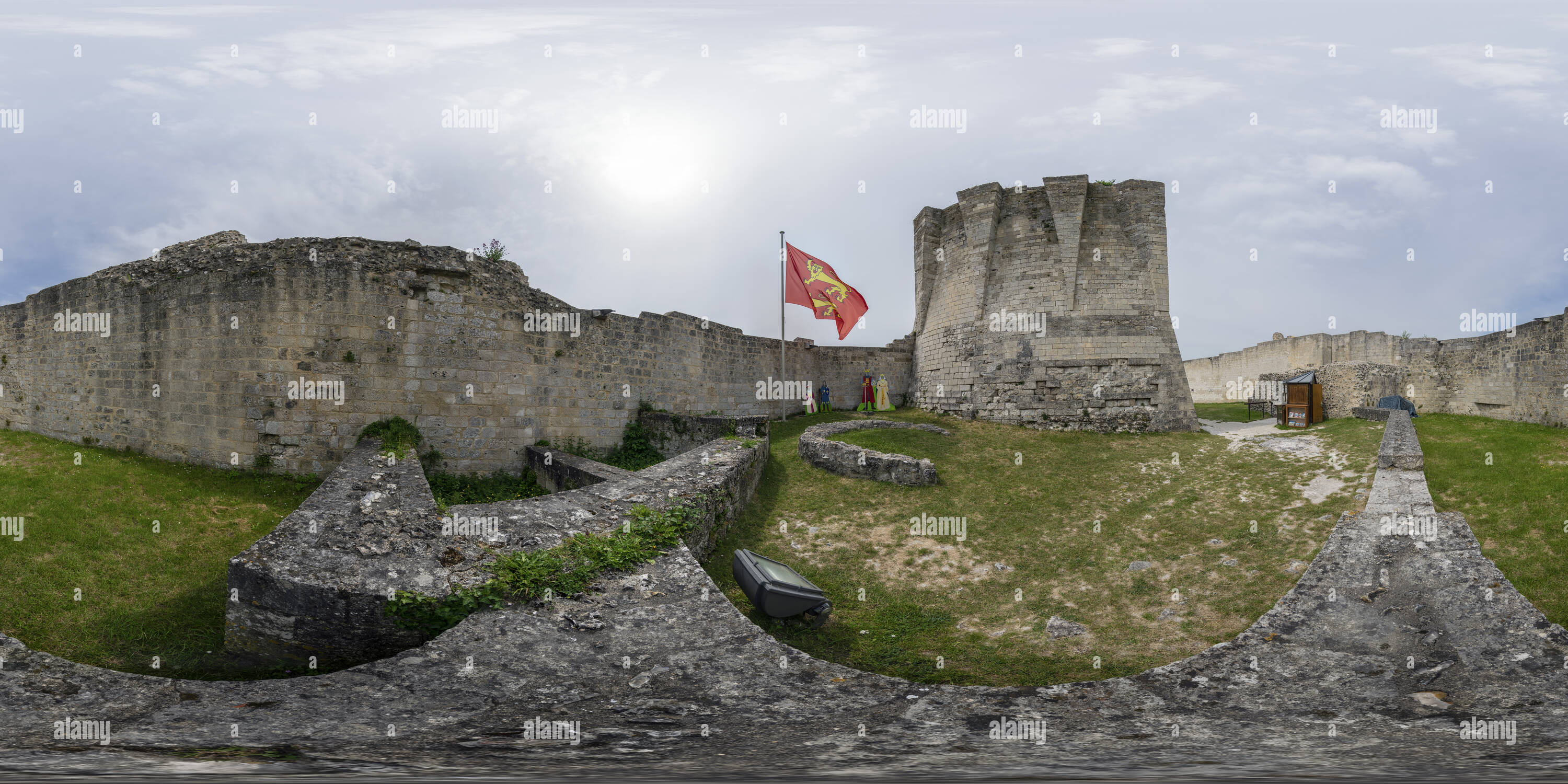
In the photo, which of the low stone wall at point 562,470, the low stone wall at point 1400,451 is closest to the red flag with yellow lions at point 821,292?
the low stone wall at point 562,470

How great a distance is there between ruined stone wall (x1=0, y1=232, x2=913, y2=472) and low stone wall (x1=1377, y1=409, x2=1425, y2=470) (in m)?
15.1

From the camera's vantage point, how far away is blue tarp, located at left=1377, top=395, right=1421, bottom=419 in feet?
71.9

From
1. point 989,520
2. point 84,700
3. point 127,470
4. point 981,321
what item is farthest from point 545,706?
point 981,321

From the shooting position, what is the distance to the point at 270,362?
11875 millimetres

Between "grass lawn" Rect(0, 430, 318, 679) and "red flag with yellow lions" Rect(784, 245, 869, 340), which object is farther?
"red flag with yellow lions" Rect(784, 245, 869, 340)

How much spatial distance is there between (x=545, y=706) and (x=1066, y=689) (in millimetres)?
4544

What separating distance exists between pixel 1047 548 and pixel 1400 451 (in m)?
6.93

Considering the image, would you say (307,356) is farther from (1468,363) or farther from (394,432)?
(1468,363)

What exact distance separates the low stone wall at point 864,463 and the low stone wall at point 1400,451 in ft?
25.8

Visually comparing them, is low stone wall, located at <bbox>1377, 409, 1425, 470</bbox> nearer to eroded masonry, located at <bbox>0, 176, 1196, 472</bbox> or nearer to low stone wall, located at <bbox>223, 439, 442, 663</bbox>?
eroded masonry, located at <bbox>0, 176, 1196, 472</bbox>

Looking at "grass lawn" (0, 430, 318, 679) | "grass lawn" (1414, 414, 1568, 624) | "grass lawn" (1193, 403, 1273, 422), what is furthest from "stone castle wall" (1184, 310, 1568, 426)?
"grass lawn" (0, 430, 318, 679)

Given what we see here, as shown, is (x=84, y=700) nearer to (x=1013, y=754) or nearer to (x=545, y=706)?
(x=545, y=706)

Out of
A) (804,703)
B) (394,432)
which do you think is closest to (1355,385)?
(804,703)

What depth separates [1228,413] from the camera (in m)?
28.6
